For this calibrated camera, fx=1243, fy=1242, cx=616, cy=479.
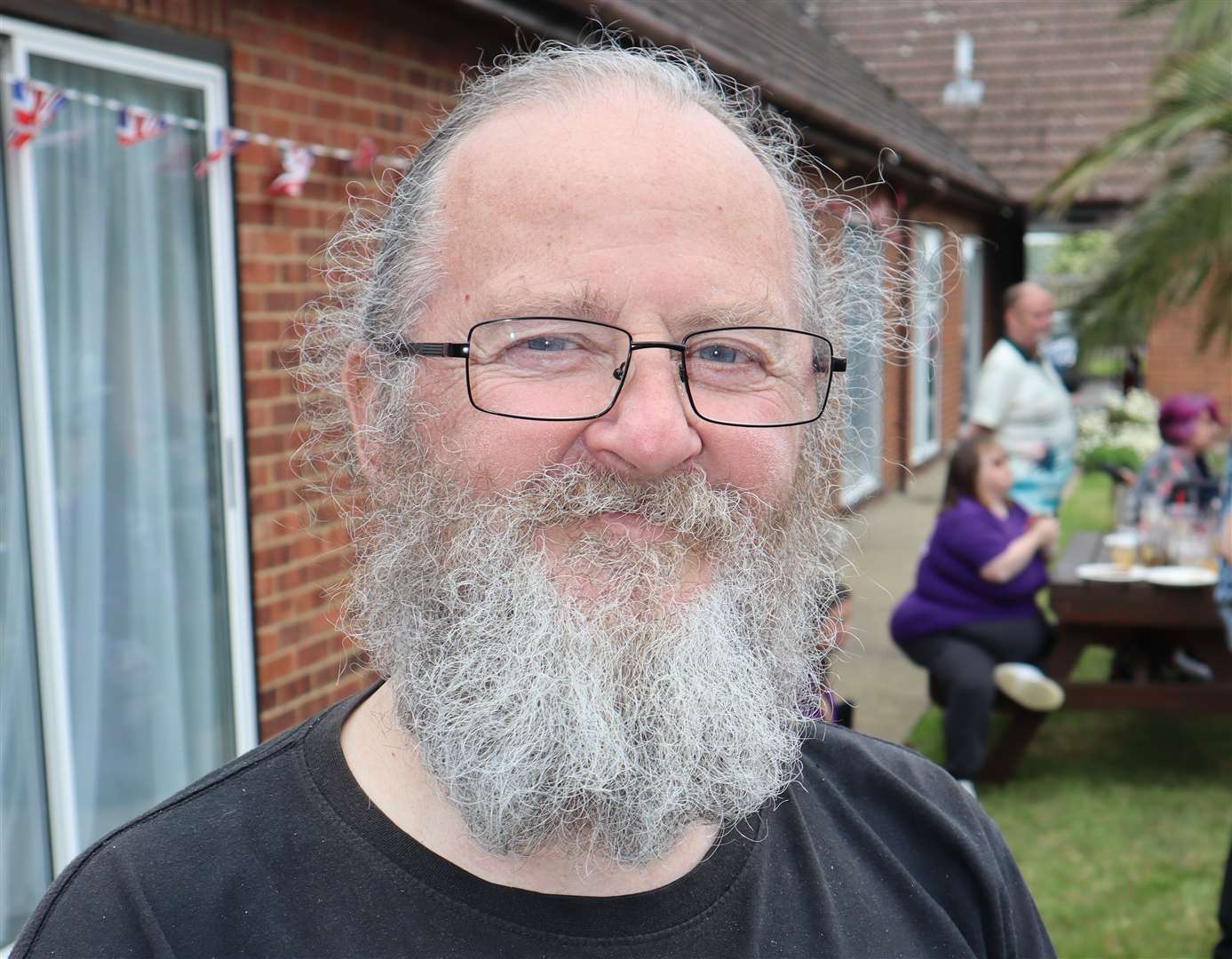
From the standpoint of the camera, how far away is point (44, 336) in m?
3.11

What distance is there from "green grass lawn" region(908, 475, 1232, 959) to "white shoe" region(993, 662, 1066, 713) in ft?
1.38

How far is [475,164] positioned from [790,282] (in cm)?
42

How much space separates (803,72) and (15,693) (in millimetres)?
7702

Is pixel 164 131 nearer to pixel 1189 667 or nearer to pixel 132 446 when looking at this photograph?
pixel 132 446

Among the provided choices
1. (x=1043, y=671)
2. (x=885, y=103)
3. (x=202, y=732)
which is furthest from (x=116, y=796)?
(x=885, y=103)

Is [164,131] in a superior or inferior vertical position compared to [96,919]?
superior

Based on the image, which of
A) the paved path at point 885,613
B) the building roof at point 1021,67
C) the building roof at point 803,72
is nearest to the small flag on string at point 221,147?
the building roof at point 803,72

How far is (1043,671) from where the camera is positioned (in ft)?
19.2

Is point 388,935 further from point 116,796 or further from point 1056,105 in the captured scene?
point 1056,105

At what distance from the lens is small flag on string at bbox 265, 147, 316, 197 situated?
377 cm

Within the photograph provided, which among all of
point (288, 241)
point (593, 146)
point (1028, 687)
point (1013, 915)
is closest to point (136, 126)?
point (288, 241)

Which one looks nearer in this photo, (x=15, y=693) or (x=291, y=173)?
(x=15, y=693)

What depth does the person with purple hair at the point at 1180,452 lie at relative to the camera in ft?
23.5

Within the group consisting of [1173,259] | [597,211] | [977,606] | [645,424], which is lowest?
[977,606]
